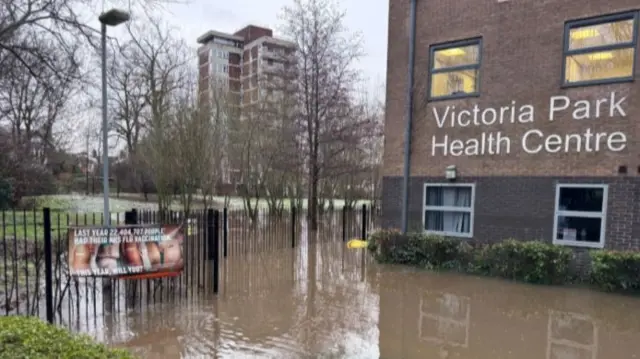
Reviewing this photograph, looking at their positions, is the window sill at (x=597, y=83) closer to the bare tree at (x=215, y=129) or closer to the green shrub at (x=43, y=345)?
the green shrub at (x=43, y=345)

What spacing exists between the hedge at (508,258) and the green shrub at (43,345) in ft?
26.6

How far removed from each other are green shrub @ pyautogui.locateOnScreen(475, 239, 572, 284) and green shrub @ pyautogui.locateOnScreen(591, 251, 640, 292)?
0.62 meters

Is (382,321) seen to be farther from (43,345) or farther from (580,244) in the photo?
(580,244)

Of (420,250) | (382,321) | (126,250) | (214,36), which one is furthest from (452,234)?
(214,36)

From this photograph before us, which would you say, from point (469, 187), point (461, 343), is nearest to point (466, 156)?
point (469, 187)

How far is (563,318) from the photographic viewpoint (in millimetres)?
6383

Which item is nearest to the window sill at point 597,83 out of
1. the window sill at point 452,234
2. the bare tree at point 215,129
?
the window sill at point 452,234

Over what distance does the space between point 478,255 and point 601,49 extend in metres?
5.18

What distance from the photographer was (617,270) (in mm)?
7598

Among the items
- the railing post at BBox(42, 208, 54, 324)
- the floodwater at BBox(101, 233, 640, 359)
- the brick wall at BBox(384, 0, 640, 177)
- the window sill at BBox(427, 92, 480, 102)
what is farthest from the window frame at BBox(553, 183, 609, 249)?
the railing post at BBox(42, 208, 54, 324)

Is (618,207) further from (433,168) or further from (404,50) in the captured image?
(404,50)

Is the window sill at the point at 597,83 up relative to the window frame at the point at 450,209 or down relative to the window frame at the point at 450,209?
up

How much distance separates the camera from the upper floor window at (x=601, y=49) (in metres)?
8.34

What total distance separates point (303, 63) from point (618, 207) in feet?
38.3
